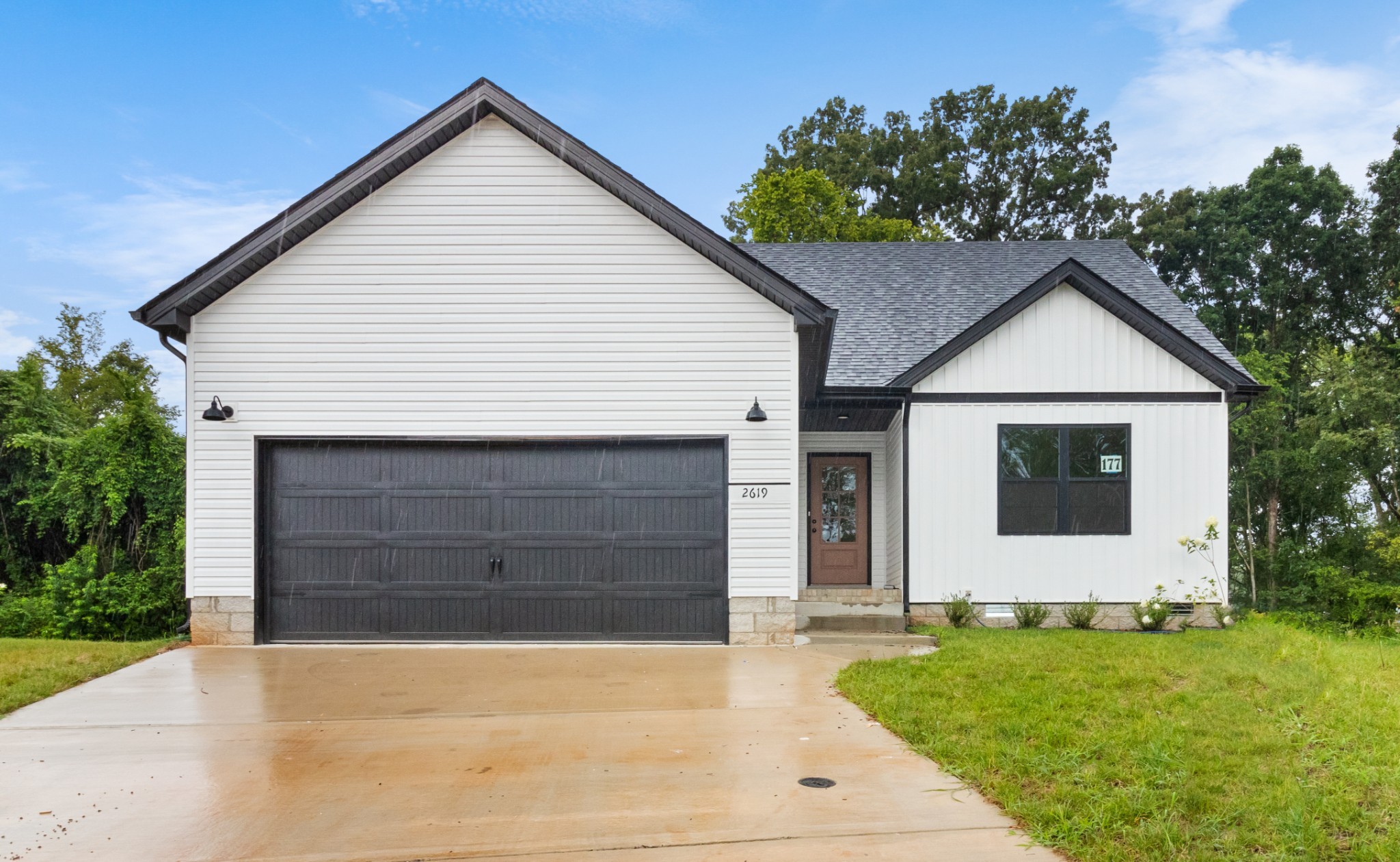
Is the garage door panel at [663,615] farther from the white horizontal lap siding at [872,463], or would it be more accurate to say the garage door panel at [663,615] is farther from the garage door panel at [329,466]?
the white horizontal lap siding at [872,463]

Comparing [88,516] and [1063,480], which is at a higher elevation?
[1063,480]

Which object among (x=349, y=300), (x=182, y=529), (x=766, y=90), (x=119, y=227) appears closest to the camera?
(x=349, y=300)

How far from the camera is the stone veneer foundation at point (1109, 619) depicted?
11586 mm

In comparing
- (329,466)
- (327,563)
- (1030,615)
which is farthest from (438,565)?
(1030,615)

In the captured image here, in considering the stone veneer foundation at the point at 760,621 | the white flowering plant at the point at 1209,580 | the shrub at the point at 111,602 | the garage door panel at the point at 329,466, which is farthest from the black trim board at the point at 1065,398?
the shrub at the point at 111,602

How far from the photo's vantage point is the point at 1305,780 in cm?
469

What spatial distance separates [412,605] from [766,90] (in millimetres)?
28532

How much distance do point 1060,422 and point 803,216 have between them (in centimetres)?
1625

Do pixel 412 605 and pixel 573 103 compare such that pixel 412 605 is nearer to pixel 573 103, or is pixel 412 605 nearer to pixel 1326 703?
pixel 1326 703

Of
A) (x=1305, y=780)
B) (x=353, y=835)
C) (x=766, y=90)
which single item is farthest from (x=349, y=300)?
(x=766, y=90)

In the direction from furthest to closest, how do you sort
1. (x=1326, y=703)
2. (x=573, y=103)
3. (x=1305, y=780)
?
(x=573, y=103) < (x=1326, y=703) < (x=1305, y=780)

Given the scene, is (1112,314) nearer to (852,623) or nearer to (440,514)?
(852,623)

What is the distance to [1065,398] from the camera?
38.7ft

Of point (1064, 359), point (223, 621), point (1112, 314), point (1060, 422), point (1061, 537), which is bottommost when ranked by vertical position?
point (223, 621)
